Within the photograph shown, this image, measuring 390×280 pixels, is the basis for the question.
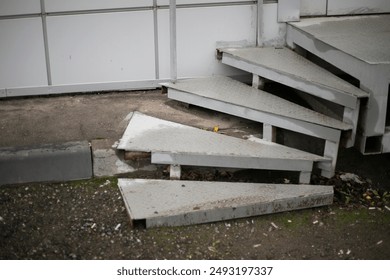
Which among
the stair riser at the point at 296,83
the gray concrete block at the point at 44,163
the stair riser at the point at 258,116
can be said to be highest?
the stair riser at the point at 296,83

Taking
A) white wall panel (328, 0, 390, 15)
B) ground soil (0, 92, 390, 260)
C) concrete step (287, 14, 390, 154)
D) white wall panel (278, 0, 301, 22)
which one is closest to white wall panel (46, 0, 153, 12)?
Result: ground soil (0, 92, 390, 260)

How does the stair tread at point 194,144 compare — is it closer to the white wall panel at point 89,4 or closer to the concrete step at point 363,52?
the concrete step at point 363,52

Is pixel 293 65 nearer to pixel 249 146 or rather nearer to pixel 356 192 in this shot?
pixel 249 146

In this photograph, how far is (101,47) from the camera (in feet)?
18.4

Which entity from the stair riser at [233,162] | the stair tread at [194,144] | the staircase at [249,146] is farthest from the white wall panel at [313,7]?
the stair riser at [233,162]

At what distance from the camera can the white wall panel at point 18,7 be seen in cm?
534

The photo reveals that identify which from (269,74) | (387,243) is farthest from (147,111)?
(387,243)

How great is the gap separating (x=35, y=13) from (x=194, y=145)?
7.34 feet

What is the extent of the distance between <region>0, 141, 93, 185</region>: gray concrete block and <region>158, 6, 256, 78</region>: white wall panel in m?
1.64

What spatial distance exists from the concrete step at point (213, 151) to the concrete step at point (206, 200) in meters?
0.17

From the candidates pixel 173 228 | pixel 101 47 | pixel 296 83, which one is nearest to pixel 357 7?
pixel 296 83

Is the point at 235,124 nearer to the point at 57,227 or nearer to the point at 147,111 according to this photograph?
the point at 147,111

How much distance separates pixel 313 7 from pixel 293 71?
1.22 m

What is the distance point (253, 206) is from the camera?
13.6 feet
